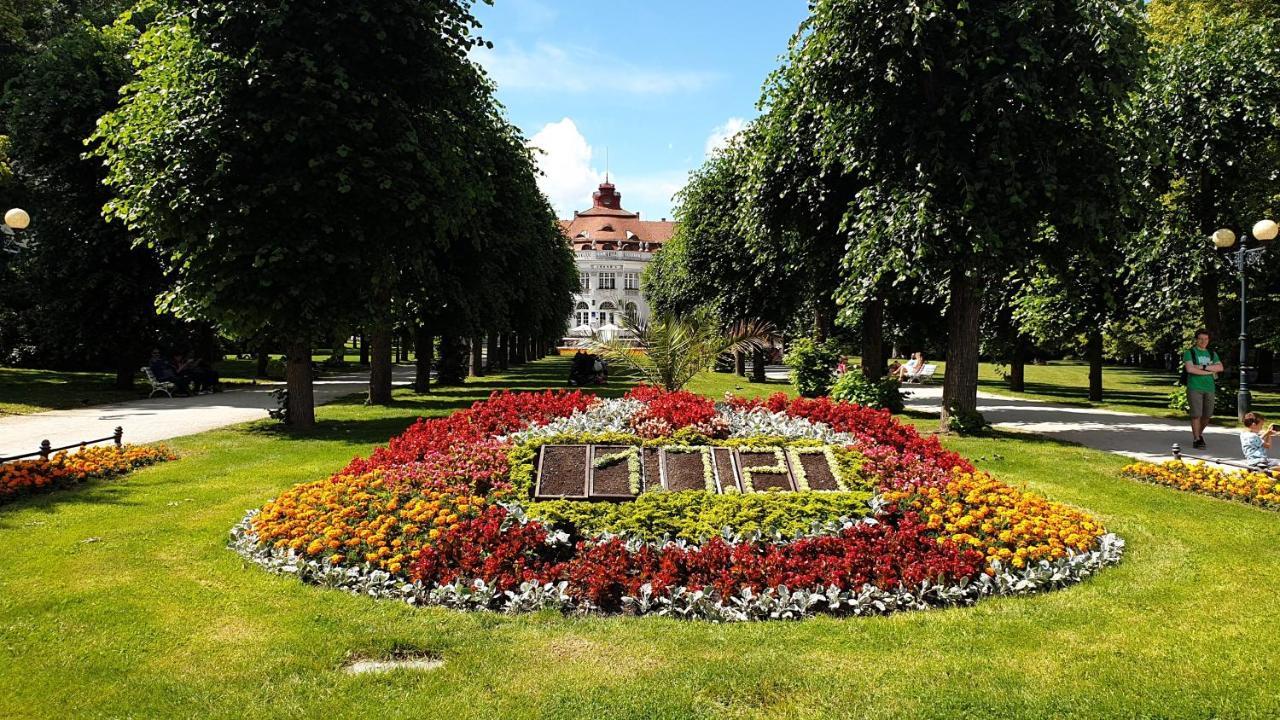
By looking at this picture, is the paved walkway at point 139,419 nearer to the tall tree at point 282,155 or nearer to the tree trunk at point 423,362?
the tall tree at point 282,155

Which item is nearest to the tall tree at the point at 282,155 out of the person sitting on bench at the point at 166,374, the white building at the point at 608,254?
the person sitting on bench at the point at 166,374

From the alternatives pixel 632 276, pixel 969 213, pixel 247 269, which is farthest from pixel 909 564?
pixel 632 276

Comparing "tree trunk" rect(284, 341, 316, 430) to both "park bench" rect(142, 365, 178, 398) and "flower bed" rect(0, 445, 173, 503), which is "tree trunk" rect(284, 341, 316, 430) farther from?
"park bench" rect(142, 365, 178, 398)

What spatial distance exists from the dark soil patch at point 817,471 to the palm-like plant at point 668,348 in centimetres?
401

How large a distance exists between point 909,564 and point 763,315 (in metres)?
23.6

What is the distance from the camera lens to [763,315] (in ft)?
95.3

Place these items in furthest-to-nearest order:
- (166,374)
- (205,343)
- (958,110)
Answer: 1. (205,343)
2. (166,374)
3. (958,110)

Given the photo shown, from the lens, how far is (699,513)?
6469 mm

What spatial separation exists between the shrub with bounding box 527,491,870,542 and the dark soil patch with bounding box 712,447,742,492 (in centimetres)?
42

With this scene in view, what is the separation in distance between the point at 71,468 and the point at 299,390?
5774 millimetres

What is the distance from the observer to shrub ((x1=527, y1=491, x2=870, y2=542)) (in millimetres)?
6223

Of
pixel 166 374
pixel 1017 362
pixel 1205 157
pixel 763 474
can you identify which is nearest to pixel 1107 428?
pixel 1205 157

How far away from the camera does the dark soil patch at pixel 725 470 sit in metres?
7.17

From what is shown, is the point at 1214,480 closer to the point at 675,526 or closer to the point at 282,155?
the point at 675,526
